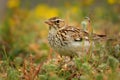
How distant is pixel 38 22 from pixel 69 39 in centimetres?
508

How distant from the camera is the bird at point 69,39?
6.96 m

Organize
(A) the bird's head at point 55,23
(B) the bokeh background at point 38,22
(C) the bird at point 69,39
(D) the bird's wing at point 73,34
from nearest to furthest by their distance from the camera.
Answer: (C) the bird at point 69,39, (D) the bird's wing at point 73,34, (A) the bird's head at point 55,23, (B) the bokeh background at point 38,22

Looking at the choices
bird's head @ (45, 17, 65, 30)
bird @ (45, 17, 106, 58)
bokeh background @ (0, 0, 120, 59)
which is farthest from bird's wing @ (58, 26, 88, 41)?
bokeh background @ (0, 0, 120, 59)

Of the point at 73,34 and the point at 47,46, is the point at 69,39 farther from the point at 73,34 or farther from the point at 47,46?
the point at 47,46

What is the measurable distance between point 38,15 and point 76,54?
608cm

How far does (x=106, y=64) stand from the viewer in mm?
6484

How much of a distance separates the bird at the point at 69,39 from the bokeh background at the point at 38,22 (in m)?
1.45

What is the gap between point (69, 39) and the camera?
7094 mm

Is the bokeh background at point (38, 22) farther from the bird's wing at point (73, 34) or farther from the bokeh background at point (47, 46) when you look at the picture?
the bird's wing at point (73, 34)

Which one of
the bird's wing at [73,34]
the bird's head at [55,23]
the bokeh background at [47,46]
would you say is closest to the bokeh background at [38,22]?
the bokeh background at [47,46]

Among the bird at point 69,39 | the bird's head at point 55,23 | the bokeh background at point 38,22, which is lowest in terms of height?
the bokeh background at point 38,22

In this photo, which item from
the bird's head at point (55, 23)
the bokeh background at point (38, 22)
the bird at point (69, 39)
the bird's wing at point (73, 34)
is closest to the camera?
the bird at point (69, 39)

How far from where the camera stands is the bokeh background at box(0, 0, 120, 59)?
31.5ft

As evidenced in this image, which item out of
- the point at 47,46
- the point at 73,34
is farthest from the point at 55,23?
the point at 47,46
